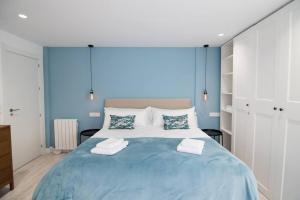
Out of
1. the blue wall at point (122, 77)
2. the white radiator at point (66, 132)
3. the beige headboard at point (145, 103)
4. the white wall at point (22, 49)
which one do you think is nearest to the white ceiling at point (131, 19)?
the white wall at point (22, 49)

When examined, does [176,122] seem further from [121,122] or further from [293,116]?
[293,116]

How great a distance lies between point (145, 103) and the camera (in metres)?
4.10

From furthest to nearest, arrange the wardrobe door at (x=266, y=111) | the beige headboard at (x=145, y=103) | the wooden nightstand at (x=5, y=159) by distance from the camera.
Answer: the beige headboard at (x=145, y=103)
the wooden nightstand at (x=5, y=159)
the wardrobe door at (x=266, y=111)

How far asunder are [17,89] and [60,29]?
137cm

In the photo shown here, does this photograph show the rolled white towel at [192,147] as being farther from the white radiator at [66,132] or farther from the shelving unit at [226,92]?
the white radiator at [66,132]

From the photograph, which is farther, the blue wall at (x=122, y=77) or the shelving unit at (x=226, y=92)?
the blue wall at (x=122, y=77)

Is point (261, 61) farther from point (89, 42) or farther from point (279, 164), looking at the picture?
point (89, 42)

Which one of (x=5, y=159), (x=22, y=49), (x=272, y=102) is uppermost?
(x=22, y=49)

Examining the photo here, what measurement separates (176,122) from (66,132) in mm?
2344

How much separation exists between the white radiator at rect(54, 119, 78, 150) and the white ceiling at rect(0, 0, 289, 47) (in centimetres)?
163

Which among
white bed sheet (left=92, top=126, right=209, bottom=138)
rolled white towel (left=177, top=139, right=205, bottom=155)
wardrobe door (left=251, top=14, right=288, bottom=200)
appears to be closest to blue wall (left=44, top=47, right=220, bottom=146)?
white bed sheet (left=92, top=126, right=209, bottom=138)

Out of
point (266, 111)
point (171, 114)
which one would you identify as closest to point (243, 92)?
point (266, 111)

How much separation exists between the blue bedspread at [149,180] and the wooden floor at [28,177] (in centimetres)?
103

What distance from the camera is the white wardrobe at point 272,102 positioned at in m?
2.02
